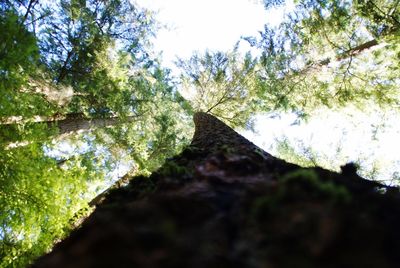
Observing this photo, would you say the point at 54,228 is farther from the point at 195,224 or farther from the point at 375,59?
the point at 375,59

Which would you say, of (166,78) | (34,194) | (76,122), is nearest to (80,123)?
(76,122)

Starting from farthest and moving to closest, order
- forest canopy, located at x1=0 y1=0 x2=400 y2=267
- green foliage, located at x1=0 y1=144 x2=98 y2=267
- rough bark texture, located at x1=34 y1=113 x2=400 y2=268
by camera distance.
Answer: forest canopy, located at x1=0 y1=0 x2=400 y2=267
green foliage, located at x1=0 y1=144 x2=98 y2=267
rough bark texture, located at x1=34 y1=113 x2=400 y2=268

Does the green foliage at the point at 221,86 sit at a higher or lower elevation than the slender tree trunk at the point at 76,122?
higher

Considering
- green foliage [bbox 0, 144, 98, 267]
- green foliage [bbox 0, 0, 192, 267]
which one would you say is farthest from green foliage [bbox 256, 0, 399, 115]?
green foliage [bbox 0, 144, 98, 267]

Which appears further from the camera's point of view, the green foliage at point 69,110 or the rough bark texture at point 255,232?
the green foliage at point 69,110

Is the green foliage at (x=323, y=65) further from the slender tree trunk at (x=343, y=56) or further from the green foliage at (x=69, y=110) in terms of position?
the green foliage at (x=69, y=110)

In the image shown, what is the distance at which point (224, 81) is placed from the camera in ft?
49.3

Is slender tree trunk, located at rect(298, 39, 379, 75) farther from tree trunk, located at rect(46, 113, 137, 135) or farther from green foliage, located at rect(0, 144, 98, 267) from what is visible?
green foliage, located at rect(0, 144, 98, 267)

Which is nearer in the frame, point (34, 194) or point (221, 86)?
point (34, 194)

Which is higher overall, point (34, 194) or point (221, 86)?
point (221, 86)

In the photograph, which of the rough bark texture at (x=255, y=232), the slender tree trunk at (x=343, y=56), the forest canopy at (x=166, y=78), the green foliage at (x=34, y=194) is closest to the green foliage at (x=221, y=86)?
the forest canopy at (x=166, y=78)

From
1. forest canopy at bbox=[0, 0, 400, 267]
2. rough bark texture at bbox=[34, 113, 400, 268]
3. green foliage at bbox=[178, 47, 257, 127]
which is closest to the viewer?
rough bark texture at bbox=[34, 113, 400, 268]

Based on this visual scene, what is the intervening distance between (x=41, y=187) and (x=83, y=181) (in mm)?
1079

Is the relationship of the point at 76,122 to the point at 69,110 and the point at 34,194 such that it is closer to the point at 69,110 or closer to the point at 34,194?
the point at 69,110
